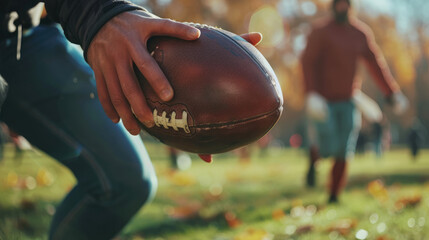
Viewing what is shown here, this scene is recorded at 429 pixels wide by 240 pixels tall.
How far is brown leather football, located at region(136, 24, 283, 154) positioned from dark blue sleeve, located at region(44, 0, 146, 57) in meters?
0.16

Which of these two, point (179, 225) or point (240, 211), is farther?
point (240, 211)

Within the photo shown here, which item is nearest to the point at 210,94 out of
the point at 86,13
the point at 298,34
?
the point at 86,13

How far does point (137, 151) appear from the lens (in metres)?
1.83

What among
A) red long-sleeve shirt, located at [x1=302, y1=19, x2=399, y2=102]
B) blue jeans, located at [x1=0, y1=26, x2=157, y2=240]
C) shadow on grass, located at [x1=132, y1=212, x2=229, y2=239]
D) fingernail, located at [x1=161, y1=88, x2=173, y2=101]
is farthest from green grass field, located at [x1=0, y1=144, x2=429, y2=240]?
fingernail, located at [x1=161, y1=88, x2=173, y2=101]

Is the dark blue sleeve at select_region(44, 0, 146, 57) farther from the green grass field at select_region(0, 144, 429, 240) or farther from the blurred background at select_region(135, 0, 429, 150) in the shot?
the blurred background at select_region(135, 0, 429, 150)

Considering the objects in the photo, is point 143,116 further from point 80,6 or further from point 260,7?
point 260,7

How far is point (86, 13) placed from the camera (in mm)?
1354

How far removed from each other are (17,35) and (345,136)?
375 cm

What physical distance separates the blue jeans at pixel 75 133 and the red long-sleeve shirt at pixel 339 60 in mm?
3492

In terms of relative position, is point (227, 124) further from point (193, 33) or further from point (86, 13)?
point (86, 13)

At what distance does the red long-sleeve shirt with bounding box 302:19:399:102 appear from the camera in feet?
16.0

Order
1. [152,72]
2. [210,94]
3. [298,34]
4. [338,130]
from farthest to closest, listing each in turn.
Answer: [298,34] < [338,130] < [210,94] < [152,72]

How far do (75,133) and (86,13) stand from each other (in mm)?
601

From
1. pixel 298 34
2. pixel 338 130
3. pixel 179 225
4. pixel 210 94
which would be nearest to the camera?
pixel 210 94
